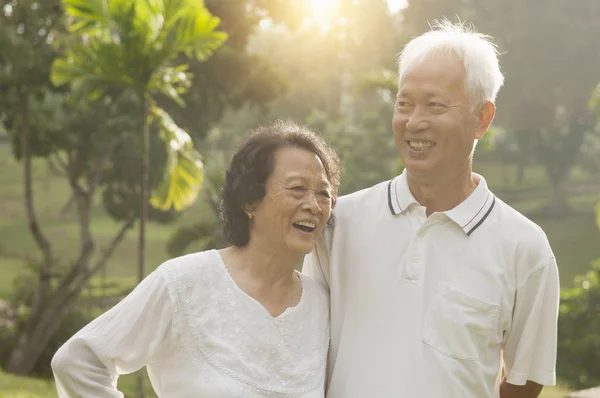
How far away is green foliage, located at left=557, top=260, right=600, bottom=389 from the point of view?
13109 mm

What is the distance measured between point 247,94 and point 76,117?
3.35m

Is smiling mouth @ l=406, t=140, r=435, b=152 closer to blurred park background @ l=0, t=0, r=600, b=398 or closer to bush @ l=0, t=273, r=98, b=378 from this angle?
blurred park background @ l=0, t=0, r=600, b=398

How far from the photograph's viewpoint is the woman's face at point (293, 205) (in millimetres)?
2441

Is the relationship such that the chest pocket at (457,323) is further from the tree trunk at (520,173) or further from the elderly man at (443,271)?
the tree trunk at (520,173)

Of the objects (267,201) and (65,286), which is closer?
(267,201)

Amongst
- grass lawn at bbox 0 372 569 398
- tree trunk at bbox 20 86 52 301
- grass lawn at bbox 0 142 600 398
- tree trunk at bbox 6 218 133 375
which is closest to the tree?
grass lawn at bbox 0 372 569 398

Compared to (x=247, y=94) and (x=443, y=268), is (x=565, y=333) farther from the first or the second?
(x=443, y=268)

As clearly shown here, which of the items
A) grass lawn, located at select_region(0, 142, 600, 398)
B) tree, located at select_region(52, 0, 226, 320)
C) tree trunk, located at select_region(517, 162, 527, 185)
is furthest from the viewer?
tree trunk, located at select_region(517, 162, 527, 185)

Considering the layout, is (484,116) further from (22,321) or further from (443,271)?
(22,321)

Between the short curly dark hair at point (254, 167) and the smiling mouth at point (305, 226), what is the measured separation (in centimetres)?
13

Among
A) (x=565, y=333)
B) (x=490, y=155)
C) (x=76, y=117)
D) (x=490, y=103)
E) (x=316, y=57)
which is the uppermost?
(x=316, y=57)

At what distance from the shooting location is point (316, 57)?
35969 millimetres

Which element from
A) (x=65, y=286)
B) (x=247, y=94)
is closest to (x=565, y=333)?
(x=247, y=94)

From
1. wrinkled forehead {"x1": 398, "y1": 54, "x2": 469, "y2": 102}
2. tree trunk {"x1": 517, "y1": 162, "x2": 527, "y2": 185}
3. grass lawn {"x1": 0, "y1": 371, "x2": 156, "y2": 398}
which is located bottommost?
grass lawn {"x1": 0, "y1": 371, "x2": 156, "y2": 398}
